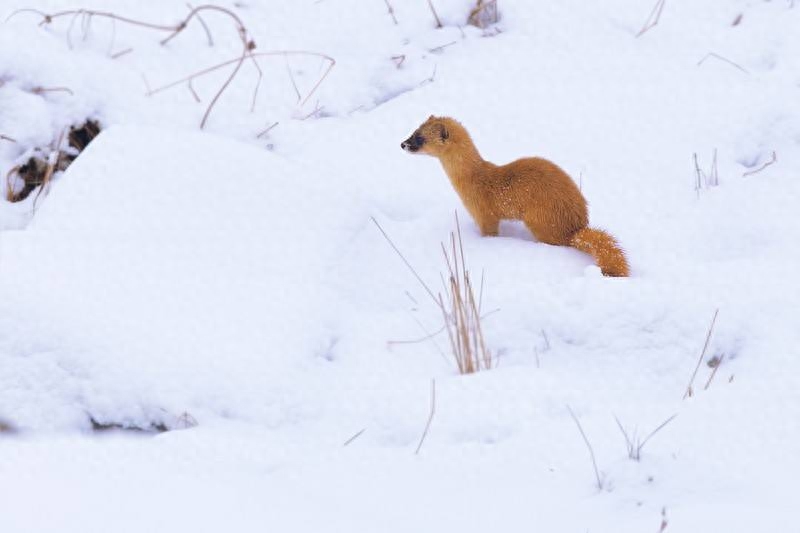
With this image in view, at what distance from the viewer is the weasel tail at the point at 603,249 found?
107 inches

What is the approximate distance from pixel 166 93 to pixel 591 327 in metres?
2.14

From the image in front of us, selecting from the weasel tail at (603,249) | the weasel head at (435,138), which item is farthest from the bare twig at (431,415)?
the weasel head at (435,138)

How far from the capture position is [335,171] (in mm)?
3311

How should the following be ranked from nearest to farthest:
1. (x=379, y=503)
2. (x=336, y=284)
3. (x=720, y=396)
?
(x=379, y=503)
(x=720, y=396)
(x=336, y=284)

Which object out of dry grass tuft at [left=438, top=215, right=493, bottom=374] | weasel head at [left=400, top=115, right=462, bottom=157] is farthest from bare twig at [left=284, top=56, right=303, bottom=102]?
dry grass tuft at [left=438, top=215, right=493, bottom=374]

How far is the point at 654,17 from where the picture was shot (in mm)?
4297

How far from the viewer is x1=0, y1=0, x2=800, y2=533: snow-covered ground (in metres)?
1.94

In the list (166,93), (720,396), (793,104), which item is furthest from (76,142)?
(793,104)

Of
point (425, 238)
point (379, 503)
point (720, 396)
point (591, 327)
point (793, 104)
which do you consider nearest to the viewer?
point (379, 503)

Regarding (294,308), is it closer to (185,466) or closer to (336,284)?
(336,284)

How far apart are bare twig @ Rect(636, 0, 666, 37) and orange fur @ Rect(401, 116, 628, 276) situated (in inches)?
59.9

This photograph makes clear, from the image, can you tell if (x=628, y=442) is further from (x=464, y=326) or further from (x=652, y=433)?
(x=464, y=326)

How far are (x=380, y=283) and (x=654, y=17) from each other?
2.41 metres

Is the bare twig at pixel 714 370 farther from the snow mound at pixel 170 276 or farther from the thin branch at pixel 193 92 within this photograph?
the thin branch at pixel 193 92
